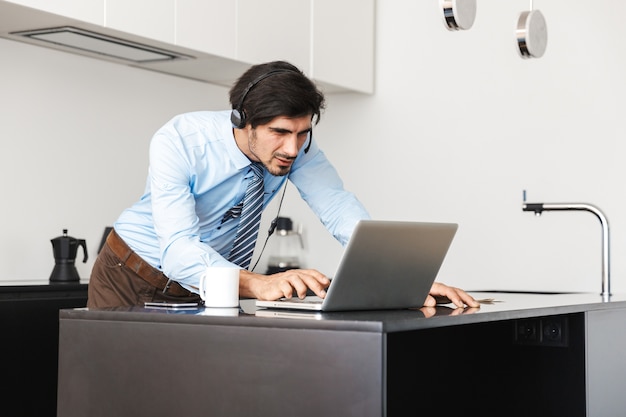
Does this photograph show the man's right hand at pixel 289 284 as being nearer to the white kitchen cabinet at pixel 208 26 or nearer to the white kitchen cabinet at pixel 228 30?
the white kitchen cabinet at pixel 228 30

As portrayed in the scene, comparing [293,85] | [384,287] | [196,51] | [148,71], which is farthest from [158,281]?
[148,71]

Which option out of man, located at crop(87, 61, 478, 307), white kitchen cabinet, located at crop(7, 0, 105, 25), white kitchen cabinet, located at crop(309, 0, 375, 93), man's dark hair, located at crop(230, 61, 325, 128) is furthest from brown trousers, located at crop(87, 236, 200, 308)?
white kitchen cabinet, located at crop(309, 0, 375, 93)

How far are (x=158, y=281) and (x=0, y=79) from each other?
5.70 ft

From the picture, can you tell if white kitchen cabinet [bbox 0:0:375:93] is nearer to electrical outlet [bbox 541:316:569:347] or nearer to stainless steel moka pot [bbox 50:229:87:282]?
stainless steel moka pot [bbox 50:229:87:282]

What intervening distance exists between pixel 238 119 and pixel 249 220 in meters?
0.39

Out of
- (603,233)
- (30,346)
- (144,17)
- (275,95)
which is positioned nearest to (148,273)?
(275,95)

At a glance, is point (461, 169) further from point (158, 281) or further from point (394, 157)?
point (158, 281)

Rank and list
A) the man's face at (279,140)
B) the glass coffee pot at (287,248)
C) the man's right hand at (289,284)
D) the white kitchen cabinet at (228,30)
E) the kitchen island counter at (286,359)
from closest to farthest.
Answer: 1. the kitchen island counter at (286,359)
2. the man's right hand at (289,284)
3. the man's face at (279,140)
4. the white kitchen cabinet at (228,30)
5. the glass coffee pot at (287,248)

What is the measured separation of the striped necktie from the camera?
2.78 meters

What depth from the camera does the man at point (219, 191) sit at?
7.77 feet

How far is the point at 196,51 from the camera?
4.23 meters

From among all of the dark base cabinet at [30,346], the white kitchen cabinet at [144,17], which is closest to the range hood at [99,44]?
the white kitchen cabinet at [144,17]

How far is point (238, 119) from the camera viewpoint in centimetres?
256

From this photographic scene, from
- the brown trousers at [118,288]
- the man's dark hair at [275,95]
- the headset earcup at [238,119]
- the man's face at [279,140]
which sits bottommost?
the brown trousers at [118,288]
